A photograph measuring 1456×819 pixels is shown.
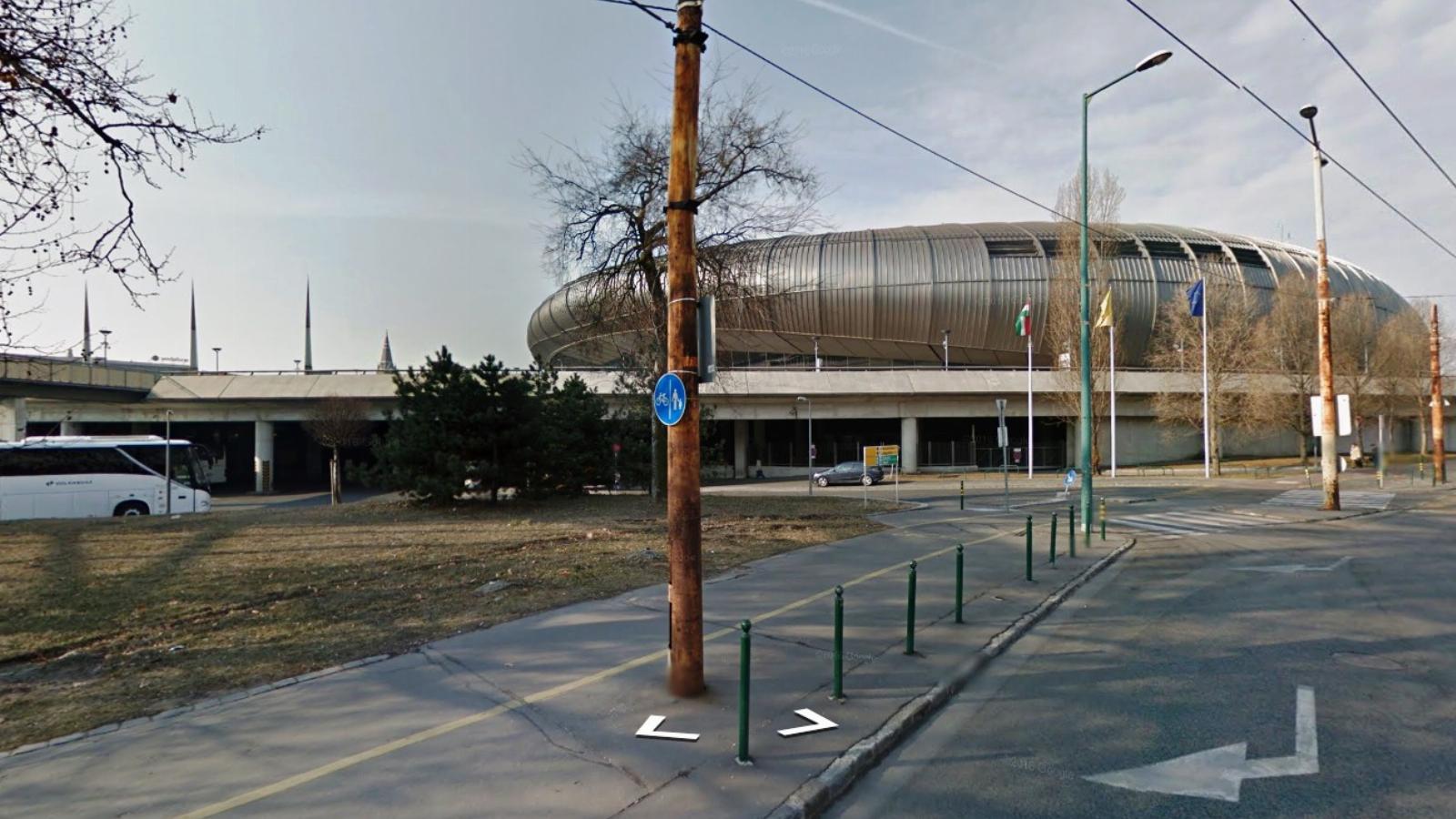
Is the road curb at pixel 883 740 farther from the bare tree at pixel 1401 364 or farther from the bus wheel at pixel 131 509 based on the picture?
the bare tree at pixel 1401 364

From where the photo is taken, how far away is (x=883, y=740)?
17.0 ft

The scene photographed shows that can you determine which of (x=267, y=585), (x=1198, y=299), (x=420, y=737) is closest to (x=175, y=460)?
(x=267, y=585)

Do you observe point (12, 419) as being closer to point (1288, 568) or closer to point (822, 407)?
point (822, 407)

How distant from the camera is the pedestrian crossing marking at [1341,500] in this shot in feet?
79.3

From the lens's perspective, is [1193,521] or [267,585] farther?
[1193,521]

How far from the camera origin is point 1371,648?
752 centimetres

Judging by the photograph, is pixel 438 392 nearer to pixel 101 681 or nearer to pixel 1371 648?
pixel 101 681

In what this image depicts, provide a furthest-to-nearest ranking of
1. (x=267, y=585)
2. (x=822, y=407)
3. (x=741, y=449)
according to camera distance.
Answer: (x=741, y=449)
(x=822, y=407)
(x=267, y=585)

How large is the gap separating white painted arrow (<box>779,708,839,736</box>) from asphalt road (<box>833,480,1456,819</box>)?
468 millimetres

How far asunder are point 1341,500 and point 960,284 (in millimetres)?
36894

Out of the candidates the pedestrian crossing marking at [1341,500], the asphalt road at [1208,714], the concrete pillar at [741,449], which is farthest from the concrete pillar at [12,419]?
the pedestrian crossing marking at [1341,500]

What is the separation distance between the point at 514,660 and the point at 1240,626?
7.87 meters

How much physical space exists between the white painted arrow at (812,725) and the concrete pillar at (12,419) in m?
39.3

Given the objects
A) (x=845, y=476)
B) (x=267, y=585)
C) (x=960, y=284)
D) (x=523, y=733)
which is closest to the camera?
(x=523, y=733)
